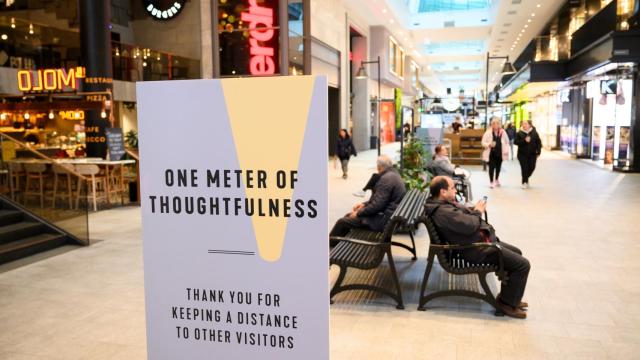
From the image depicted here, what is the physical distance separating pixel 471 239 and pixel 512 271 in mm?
433

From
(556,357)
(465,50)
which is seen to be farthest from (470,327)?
(465,50)

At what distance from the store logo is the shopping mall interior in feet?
0.23

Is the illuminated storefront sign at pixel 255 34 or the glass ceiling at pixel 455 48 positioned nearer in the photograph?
the illuminated storefront sign at pixel 255 34

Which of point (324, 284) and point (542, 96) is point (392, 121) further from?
point (324, 284)

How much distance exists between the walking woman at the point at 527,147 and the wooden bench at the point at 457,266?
349 inches

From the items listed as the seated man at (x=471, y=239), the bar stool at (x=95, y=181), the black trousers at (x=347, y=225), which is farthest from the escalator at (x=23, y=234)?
the seated man at (x=471, y=239)

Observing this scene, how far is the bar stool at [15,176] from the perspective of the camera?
816 cm

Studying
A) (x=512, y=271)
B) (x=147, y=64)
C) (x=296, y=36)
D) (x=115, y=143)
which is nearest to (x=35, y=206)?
(x=115, y=143)

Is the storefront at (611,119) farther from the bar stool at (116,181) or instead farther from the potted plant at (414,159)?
the bar stool at (116,181)

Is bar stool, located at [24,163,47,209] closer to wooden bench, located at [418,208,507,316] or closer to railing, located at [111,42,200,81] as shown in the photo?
wooden bench, located at [418,208,507,316]

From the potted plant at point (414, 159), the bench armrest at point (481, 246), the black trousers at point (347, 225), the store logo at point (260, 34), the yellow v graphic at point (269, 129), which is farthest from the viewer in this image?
the store logo at point (260, 34)

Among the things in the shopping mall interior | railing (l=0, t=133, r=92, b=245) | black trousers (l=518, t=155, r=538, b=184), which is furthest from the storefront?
railing (l=0, t=133, r=92, b=245)

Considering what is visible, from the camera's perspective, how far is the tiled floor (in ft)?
13.1

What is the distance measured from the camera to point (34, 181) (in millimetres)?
8461
